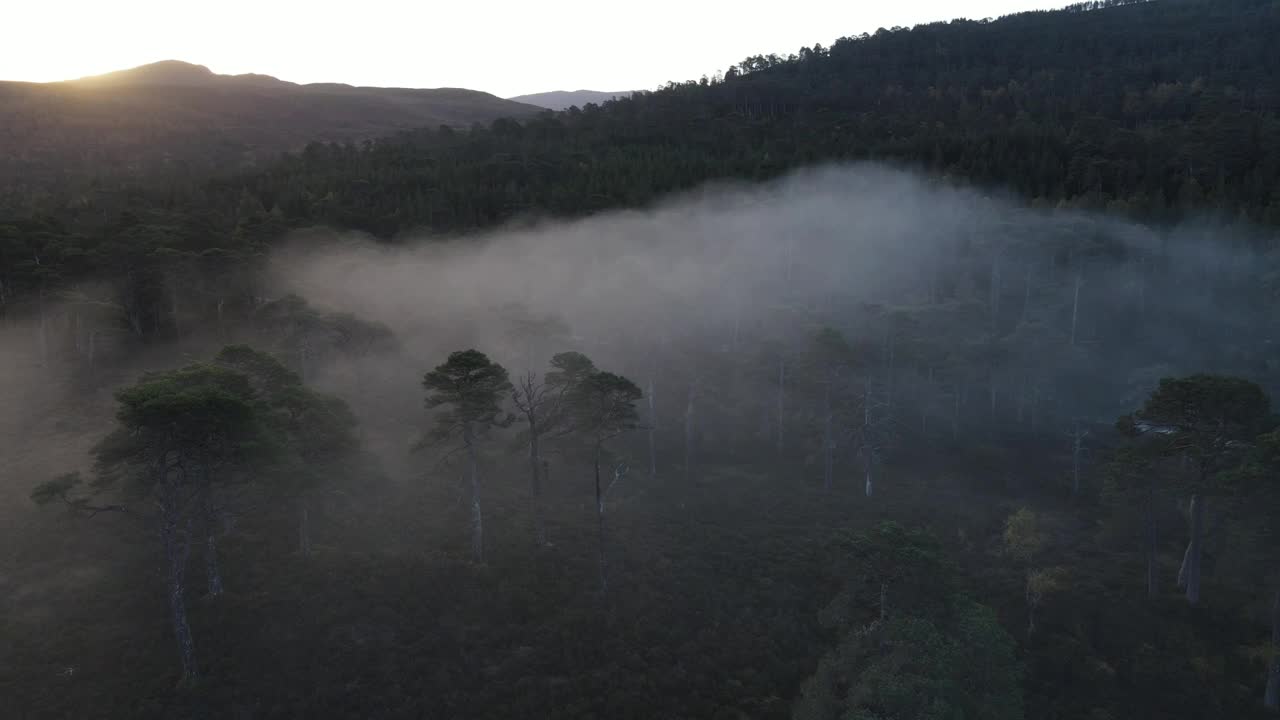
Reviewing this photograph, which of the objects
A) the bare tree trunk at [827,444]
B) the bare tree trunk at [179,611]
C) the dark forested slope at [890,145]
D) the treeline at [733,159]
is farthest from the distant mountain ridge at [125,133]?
the bare tree trunk at [827,444]

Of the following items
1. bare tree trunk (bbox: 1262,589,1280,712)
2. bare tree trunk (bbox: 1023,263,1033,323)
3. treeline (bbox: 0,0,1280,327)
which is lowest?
bare tree trunk (bbox: 1262,589,1280,712)

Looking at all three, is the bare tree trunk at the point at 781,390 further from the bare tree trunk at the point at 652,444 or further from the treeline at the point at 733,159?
the treeline at the point at 733,159

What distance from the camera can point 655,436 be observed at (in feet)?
194

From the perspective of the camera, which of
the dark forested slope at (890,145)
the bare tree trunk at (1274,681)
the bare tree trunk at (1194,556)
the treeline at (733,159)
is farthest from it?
the dark forested slope at (890,145)

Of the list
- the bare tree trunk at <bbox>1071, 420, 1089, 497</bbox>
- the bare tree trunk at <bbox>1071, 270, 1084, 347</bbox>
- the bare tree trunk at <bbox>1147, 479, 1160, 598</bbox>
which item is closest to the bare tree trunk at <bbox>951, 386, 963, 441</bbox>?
the bare tree trunk at <bbox>1071, 420, 1089, 497</bbox>

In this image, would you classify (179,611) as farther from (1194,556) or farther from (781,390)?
(1194,556)

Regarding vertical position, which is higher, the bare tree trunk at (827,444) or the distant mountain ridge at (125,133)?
the distant mountain ridge at (125,133)

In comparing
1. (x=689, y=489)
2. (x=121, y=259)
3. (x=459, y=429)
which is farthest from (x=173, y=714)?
(x=121, y=259)

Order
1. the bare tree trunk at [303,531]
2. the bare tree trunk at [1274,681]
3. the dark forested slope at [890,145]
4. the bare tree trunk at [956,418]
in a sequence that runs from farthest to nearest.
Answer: the dark forested slope at [890,145], the bare tree trunk at [956,418], the bare tree trunk at [303,531], the bare tree trunk at [1274,681]

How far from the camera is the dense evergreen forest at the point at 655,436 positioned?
90.6 ft

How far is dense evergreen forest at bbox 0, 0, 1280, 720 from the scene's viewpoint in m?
27.6

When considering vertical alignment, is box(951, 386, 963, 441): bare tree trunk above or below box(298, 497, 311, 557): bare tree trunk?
below

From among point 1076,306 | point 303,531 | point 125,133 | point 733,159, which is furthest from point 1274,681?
point 125,133

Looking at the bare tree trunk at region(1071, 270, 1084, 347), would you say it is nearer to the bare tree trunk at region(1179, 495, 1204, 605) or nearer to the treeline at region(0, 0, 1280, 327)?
the treeline at region(0, 0, 1280, 327)
